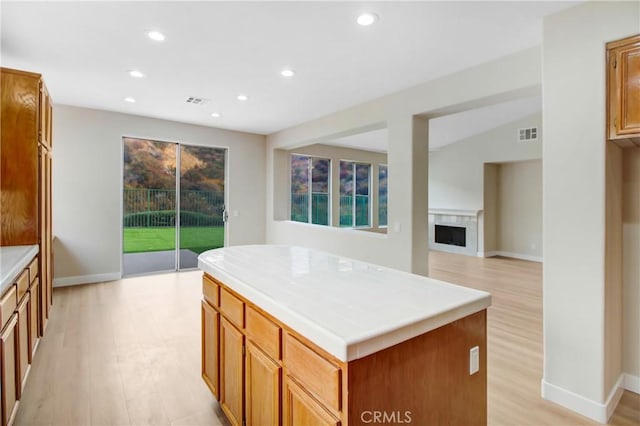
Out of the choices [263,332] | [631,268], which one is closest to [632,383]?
[631,268]

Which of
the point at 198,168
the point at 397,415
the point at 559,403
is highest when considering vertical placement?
the point at 198,168

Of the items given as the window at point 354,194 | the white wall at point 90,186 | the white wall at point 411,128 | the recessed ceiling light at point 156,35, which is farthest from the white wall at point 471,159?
the recessed ceiling light at point 156,35

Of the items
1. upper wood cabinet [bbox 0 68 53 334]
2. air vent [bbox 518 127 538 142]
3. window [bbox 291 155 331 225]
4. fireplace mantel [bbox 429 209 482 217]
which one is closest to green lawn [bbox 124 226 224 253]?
window [bbox 291 155 331 225]

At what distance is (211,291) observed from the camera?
2041mm

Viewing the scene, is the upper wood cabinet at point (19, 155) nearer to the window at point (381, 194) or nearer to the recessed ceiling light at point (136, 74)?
the recessed ceiling light at point (136, 74)

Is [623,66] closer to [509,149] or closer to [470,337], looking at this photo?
[470,337]

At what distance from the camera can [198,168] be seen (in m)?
6.12

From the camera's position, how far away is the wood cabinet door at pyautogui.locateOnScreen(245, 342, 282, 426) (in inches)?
53.8

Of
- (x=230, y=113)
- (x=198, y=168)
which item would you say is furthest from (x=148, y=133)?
(x=230, y=113)

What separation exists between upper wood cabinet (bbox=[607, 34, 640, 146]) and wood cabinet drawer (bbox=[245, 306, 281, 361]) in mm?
2267

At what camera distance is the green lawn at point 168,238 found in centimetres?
554

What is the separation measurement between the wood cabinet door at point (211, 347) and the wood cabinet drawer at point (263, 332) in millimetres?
464

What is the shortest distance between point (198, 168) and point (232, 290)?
192 inches

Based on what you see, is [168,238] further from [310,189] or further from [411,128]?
[411,128]
